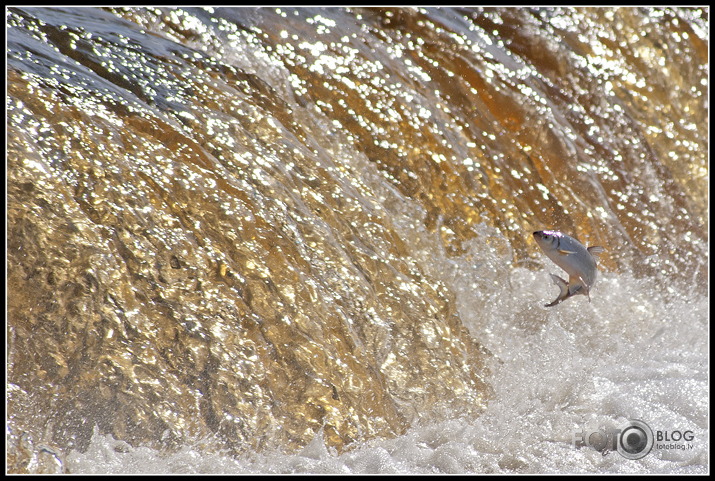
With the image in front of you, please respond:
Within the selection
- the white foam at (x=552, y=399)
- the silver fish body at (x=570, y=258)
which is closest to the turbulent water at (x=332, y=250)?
the white foam at (x=552, y=399)

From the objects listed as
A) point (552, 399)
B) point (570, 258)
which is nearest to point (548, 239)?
point (570, 258)

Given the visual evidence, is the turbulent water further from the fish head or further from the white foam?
the fish head

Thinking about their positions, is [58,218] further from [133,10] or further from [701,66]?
[701,66]

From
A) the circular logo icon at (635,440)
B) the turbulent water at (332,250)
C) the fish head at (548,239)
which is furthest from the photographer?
the circular logo icon at (635,440)

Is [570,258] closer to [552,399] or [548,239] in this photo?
[548,239]

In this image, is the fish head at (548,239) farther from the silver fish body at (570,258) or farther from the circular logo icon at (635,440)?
the circular logo icon at (635,440)

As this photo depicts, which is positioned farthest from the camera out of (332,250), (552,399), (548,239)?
(552,399)
